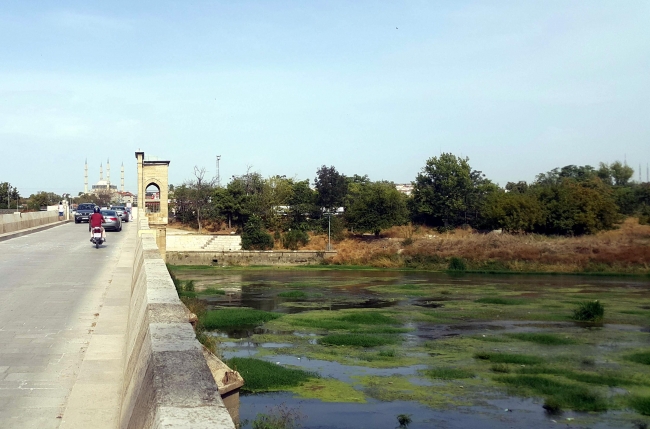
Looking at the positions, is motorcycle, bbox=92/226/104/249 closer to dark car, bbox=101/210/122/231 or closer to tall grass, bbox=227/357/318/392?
tall grass, bbox=227/357/318/392

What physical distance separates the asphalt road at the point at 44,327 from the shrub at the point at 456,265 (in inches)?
1471

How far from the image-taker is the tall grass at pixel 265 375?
15688mm

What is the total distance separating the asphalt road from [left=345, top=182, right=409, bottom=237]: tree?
44.9 metres

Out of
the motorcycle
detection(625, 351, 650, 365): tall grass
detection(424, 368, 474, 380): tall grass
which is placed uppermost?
the motorcycle

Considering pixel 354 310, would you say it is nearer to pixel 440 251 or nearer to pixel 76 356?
pixel 76 356

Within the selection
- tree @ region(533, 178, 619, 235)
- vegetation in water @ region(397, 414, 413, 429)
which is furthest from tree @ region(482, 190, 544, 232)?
vegetation in water @ region(397, 414, 413, 429)

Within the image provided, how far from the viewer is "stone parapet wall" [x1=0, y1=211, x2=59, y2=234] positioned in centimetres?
3322

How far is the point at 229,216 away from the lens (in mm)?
69312

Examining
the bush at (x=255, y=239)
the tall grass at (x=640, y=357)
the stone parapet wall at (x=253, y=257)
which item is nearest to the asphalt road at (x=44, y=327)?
the tall grass at (x=640, y=357)

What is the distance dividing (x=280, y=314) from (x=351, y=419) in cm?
1363

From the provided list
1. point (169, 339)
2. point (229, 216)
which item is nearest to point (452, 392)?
point (169, 339)

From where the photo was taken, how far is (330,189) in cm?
7506

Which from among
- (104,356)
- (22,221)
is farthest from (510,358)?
(22,221)

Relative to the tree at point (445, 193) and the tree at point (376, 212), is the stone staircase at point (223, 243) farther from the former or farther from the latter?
the tree at point (445, 193)
